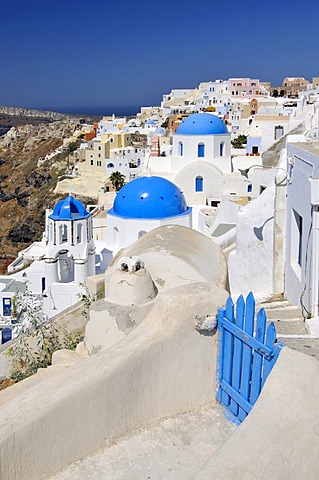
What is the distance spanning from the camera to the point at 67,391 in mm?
2861

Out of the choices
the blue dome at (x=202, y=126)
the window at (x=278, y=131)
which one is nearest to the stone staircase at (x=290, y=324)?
the blue dome at (x=202, y=126)

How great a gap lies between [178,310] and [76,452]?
97cm

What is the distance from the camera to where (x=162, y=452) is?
305 cm

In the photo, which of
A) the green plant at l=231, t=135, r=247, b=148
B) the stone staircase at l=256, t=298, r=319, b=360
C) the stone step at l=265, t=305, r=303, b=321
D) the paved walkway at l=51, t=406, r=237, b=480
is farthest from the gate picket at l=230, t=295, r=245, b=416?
the green plant at l=231, t=135, r=247, b=148

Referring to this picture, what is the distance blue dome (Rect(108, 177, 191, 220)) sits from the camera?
1609 centimetres

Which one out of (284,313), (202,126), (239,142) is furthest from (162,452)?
(239,142)

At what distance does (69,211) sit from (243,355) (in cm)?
1210

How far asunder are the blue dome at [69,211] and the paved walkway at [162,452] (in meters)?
→ 11.9

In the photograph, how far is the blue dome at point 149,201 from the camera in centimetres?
1609

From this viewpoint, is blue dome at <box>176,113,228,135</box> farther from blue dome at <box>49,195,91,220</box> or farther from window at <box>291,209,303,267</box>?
window at <box>291,209,303,267</box>

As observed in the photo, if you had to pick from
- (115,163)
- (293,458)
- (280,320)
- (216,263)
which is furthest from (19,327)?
(115,163)

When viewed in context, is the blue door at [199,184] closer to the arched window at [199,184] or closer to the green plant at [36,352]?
the arched window at [199,184]

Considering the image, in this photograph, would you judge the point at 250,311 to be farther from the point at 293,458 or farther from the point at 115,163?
the point at 115,163

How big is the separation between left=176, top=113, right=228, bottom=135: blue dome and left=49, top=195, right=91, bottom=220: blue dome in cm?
1395
